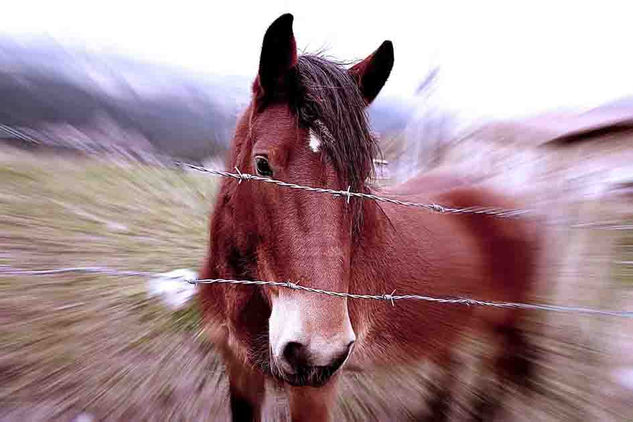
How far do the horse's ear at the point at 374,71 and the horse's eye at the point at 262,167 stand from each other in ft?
1.83

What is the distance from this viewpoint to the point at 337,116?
1.67 metres

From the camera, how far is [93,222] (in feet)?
15.8

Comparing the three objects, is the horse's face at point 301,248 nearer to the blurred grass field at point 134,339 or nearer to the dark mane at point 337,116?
the dark mane at point 337,116

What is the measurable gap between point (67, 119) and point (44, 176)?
93.0 inches

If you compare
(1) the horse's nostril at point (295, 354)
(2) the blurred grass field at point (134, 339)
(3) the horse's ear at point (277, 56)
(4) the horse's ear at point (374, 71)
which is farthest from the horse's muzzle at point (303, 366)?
(2) the blurred grass field at point (134, 339)

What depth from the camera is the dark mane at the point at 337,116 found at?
5.39ft

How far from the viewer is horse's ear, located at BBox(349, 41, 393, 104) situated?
189cm

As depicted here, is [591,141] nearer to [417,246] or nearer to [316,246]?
[417,246]

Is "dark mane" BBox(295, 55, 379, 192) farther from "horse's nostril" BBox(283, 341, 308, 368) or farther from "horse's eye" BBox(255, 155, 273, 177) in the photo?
"horse's nostril" BBox(283, 341, 308, 368)

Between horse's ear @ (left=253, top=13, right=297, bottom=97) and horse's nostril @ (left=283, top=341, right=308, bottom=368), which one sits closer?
horse's nostril @ (left=283, top=341, right=308, bottom=368)

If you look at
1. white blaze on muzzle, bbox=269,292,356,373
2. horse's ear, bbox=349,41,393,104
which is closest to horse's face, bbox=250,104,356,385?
white blaze on muzzle, bbox=269,292,356,373

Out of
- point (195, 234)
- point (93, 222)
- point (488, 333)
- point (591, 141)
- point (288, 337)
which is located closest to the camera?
point (288, 337)

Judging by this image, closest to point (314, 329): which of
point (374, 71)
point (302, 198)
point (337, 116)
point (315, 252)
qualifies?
point (315, 252)

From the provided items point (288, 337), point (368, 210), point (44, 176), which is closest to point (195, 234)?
point (44, 176)
